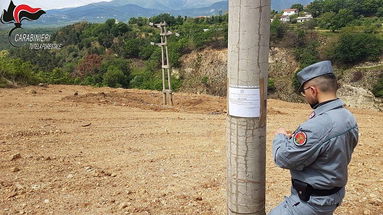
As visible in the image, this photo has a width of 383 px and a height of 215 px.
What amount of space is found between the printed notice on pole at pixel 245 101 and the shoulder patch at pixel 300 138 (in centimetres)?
23

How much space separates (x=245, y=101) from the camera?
1.68 m

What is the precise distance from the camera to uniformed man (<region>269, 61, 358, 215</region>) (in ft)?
5.27

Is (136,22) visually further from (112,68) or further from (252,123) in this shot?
(252,123)

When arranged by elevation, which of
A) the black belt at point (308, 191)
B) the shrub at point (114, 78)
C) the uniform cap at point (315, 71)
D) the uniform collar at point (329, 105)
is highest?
the uniform cap at point (315, 71)

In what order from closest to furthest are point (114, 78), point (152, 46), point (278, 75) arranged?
1. point (114, 78)
2. point (278, 75)
3. point (152, 46)

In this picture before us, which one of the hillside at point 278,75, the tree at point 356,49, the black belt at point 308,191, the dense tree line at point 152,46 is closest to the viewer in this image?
the black belt at point 308,191

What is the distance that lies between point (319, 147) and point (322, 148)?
0.06 ft

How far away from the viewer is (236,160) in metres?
1.79

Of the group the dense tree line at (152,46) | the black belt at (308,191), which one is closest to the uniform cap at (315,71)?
the black belt at (308,191)

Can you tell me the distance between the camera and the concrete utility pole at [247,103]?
160cm

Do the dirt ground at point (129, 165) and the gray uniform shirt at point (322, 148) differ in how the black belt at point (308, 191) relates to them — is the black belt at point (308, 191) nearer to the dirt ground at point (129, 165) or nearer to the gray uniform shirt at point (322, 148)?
the gray uniform shirt at point (322, 148)

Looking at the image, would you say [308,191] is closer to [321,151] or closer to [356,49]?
[321,151]

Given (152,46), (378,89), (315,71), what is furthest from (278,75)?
(315,71)

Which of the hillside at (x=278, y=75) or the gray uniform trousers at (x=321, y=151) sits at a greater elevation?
the gray uniform trousers at (x=321, y=151)
